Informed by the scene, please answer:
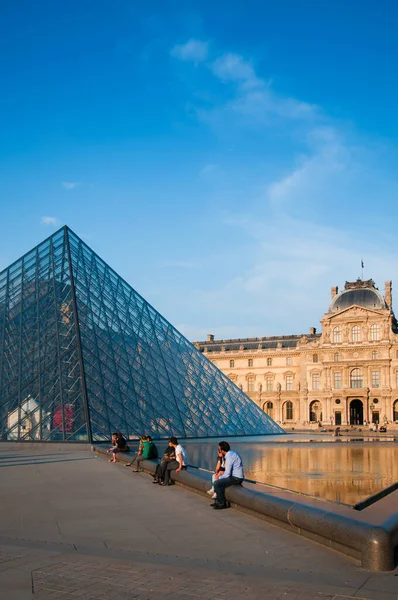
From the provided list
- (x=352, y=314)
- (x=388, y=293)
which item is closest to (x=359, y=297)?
(x=352, y=314)

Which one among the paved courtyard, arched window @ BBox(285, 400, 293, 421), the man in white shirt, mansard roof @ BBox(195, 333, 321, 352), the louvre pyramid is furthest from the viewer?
mansard roof @ BBox(195, 333, 321, 352)

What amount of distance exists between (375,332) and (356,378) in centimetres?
611

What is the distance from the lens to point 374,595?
16.3ft

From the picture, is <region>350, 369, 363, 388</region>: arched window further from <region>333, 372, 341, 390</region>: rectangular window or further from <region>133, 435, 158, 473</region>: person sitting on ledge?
<region>133, 435, 158, 473</region>: person sitting on ledge

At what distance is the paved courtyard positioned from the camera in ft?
16.8

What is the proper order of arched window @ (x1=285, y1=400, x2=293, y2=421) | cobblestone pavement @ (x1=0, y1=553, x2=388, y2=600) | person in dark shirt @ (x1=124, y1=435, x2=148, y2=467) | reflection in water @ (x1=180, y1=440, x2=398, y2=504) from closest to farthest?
cobblestone pavement @ (x1=0, y1=553, x2=388, y2=600) < reflection in water @ (x1=180, y1=440, x2=398, y2=504) < person in dark shirt @ (x1=124, y1=435, x2=148, y2=467) < arched window @ (x1=285, y1=400, x2=293, y2=421)

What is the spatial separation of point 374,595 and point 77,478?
8.85m

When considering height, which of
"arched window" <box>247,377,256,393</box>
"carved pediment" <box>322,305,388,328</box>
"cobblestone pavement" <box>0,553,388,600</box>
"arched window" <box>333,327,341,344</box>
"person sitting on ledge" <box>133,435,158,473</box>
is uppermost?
"carved pediment" <box>322,305,388,328</box>

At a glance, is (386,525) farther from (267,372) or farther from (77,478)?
(267,372)

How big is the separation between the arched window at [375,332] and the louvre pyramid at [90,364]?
46.3m

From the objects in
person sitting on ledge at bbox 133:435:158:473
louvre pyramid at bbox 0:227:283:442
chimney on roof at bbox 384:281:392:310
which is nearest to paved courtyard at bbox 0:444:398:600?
person sitting on ledge at bbox 133:435:158:473

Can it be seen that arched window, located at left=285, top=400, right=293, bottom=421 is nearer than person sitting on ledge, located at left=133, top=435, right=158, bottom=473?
No

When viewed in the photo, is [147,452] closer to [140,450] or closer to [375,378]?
[140,450]

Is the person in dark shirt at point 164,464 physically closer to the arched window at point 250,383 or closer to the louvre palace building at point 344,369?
the louvre palace building at point 344,369
